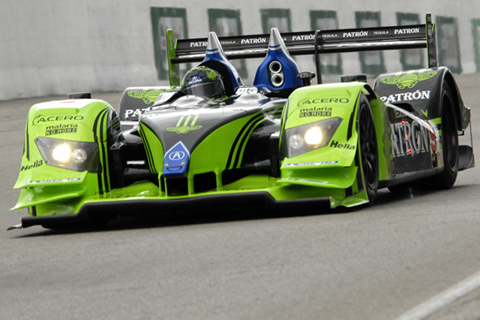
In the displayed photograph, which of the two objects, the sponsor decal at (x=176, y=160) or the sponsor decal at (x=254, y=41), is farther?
the sponsor decal at (x=254, y=41)

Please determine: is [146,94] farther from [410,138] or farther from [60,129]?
[410,138]

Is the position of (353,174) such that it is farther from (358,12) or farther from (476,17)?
(476,17)

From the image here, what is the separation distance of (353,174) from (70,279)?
8.06ft

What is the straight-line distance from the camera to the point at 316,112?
655 cm

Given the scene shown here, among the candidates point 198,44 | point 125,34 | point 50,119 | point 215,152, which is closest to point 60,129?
point 50,119

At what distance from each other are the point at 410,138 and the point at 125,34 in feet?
A: 52.8

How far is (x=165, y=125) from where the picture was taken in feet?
21.9

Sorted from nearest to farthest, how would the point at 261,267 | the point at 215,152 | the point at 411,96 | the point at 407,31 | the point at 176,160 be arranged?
1. the point at 261,267
2. the point at 176,160
3. the point at 215,152
4. the point at 411,96
5. the point at 407,31

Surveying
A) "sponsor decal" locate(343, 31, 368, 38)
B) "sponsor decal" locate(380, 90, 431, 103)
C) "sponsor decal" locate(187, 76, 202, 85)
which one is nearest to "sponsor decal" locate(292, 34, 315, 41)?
"sponsor decal" locate(343, 31, 368, 38)

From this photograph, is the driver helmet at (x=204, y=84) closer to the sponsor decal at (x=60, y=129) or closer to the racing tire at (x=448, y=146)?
the sponsor decal at (x=60, y=129)

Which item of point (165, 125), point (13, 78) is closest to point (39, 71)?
point (13, 78)

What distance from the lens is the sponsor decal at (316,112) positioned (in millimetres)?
6531

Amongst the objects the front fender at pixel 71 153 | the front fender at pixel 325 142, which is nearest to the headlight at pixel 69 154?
the front fender at pixel 71 153

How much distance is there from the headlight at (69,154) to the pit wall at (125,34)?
13.0 meters
